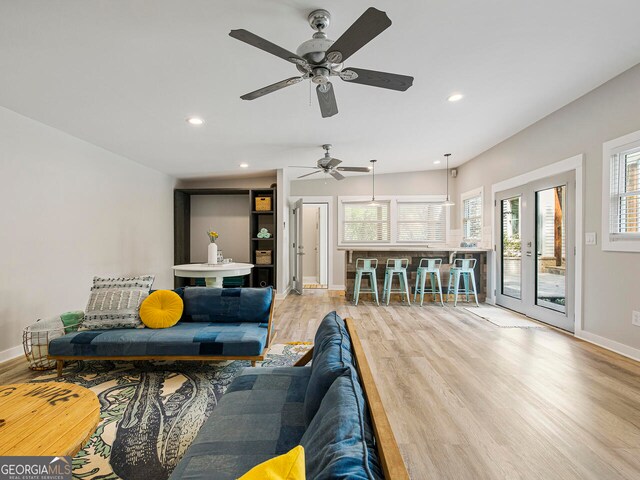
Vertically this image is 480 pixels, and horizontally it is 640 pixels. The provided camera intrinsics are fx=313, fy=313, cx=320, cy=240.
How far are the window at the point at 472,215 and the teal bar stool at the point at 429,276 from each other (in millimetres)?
1228

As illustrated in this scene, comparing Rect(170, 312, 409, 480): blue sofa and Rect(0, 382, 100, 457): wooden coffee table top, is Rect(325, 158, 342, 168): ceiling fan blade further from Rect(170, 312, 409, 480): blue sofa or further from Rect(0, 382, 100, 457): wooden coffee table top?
Rect(0, 382, 100, 457): wooden coffee table top

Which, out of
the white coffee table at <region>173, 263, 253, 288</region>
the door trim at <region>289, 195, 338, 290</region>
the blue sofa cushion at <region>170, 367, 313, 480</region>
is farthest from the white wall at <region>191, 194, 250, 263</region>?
the blue sofa cushion at <region>170, 367, 313, 480</region>

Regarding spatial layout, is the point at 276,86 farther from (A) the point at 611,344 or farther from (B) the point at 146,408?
(A) the point at 611,344

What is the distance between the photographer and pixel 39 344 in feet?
8.97

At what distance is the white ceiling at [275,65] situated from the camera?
200 centimetres

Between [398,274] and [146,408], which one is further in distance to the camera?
[398,274]

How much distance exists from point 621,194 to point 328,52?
340 cm

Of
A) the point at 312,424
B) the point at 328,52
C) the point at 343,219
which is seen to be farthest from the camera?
the point at 343,219

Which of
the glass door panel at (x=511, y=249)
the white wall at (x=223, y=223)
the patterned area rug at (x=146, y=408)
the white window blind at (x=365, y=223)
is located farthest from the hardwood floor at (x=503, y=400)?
the white window blind at (x=365, y=223)

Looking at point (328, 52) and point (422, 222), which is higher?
point (328, 52)

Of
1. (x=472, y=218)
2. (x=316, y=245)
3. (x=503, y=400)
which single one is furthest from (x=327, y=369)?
(x=316, y=245)

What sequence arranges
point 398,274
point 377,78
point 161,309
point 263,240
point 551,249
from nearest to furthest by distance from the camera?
point 377,78 → point 161,309 → point 551,249 → point 398,274 → point 263,240

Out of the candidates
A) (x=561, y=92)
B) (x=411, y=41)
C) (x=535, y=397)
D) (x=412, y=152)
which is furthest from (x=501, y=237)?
(x=411, y=41)

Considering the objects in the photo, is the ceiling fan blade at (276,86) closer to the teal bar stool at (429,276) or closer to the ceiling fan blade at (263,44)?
the ceiling fan blade at (263,44)
